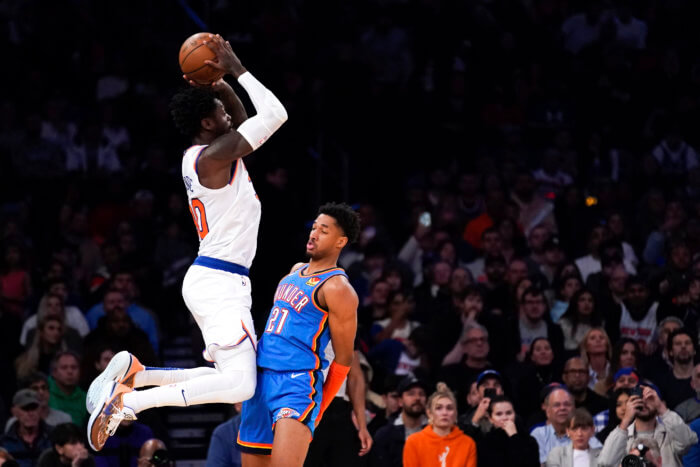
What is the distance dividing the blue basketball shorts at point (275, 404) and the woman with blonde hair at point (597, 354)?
14.9ft

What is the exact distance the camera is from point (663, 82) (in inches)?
631

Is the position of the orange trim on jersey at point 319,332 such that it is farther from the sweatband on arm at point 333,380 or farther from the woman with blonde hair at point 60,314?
the woman with blonde hair at point 60,314

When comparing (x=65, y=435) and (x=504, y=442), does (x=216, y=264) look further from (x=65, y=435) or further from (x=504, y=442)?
(x=504, y=442)

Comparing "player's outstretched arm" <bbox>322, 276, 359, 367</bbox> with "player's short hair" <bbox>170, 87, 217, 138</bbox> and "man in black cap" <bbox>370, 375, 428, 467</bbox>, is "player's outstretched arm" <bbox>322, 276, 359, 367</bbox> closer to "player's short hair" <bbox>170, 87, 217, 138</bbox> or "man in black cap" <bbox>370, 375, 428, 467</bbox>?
"player's short hair" <bbox>170, 87, 217, 138</bbox>

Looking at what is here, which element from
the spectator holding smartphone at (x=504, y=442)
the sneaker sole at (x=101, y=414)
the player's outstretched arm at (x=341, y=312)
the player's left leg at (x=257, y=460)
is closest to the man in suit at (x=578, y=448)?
the spectator holding smartphone at (x=504, y=442)

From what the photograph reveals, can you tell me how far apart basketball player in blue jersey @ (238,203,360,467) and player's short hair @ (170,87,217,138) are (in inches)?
36.4

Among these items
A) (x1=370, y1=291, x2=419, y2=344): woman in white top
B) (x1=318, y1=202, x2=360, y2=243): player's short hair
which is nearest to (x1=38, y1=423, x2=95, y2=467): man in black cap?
(x1=318, y1=202, x2=360, y2=243): player's short hair

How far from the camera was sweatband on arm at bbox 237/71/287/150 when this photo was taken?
693 cm

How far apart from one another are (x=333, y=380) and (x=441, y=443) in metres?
2.55

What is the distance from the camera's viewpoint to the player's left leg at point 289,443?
684 centimetres

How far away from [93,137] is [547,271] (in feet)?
19.7

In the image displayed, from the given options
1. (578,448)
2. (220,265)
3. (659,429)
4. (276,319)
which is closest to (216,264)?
(220,265)

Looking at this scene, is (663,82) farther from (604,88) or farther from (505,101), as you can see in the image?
(505,101)

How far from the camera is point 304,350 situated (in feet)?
23.4
